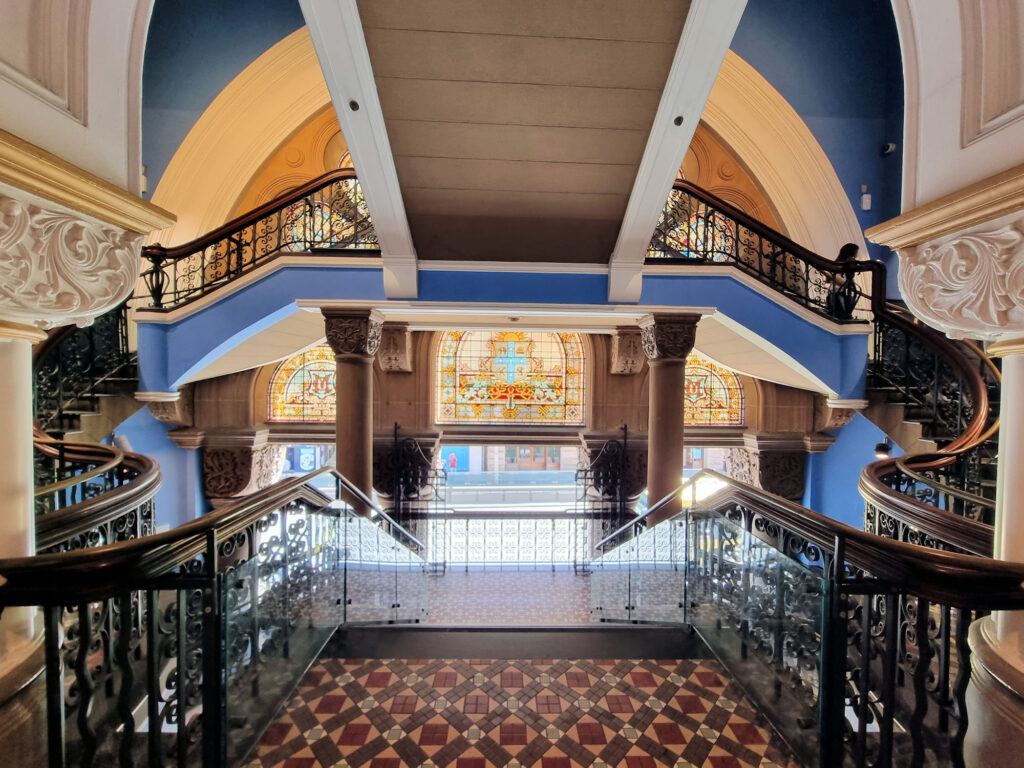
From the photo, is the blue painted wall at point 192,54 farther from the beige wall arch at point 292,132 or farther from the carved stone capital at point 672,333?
the carved stone capital at point 672,333

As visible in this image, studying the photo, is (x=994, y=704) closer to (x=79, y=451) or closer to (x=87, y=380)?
(x=79, y=451)

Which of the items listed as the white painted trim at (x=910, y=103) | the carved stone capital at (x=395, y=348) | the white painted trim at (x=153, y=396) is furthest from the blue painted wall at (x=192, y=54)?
the white painted trim at (x=910, y=103)

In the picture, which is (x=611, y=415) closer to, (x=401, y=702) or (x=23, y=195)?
(x=401, y=702)

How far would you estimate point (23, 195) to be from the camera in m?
1.31

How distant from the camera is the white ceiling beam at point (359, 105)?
2.44 meters

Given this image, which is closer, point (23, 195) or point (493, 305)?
point (23, 195)

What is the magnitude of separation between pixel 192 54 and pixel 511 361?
6.07m

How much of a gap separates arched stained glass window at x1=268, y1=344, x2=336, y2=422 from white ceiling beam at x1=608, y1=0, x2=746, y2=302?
18.0 feet

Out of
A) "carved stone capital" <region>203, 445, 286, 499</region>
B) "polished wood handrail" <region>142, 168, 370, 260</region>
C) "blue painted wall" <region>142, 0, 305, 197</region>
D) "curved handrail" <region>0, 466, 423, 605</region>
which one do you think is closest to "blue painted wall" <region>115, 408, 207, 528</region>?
"carved stone capital" <region>203, 445, 286, 499</region>

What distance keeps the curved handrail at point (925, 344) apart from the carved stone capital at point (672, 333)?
1.80ft

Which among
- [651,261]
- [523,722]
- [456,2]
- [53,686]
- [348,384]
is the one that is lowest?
[523,722]

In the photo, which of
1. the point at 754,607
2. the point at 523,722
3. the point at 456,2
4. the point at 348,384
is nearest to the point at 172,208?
the point at 348,384

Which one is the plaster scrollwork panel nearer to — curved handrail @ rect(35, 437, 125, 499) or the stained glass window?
curved handrail @ rect(35, 437, 125, 499)

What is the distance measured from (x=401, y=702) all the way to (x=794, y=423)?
7319 mm
